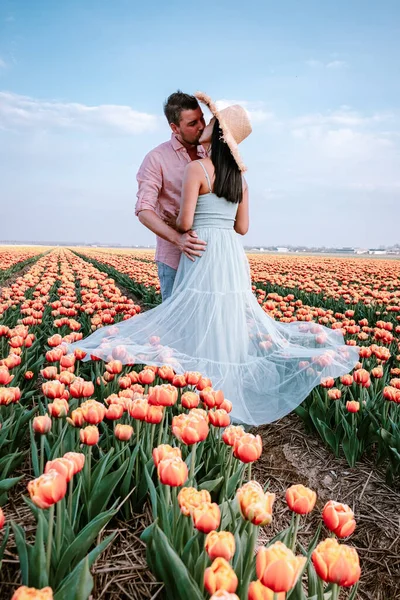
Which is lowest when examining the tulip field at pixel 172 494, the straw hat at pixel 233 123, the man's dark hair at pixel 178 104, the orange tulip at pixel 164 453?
the tulip field at pixel 172 494

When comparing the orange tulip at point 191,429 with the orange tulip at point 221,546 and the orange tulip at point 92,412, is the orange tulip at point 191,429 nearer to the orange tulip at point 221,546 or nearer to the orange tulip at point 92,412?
the orange tulip at point 92,412

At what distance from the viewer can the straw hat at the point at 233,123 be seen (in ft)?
9.60

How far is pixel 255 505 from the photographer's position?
1.06 meters

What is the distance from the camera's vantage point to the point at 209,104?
10.0ft

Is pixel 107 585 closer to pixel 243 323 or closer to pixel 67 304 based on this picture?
pixel 243 323

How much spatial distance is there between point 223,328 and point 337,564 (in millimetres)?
2249

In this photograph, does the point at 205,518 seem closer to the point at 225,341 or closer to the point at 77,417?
the point at 77,417

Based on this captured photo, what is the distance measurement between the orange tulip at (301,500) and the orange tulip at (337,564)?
0.71 feet

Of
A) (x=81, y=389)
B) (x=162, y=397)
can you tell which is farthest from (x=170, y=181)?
(x=162, y=397)

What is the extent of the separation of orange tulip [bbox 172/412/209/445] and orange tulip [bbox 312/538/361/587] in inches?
23.1

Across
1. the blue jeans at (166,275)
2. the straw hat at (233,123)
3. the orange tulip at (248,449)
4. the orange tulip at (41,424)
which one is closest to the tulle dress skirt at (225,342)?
the straw hat at (233,123)

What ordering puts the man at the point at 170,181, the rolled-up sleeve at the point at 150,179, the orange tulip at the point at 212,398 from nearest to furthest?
the orange tulip at the point at 212,398
the man at the point at 170,181
the rolled-up sleeve at the point at 150,179

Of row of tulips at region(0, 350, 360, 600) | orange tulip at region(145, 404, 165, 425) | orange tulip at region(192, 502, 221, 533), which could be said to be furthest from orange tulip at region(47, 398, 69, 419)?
A: orange tulip at region(192, 502, 221, 533)

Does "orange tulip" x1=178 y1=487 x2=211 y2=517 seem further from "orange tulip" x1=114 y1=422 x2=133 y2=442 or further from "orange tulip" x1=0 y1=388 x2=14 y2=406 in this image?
"orange tulip" x1=0 y1=388 x2=14 y2=406
